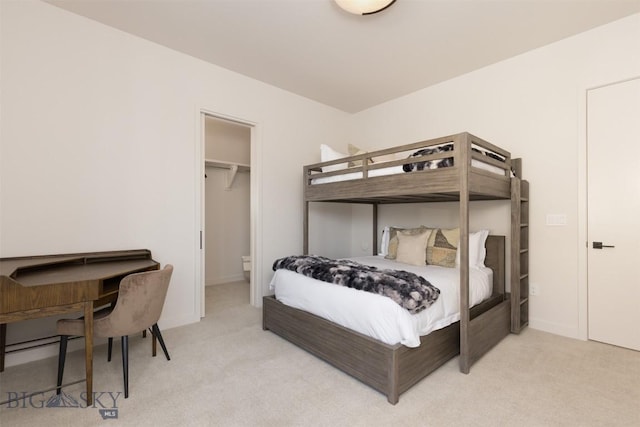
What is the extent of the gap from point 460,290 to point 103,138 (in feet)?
10.3

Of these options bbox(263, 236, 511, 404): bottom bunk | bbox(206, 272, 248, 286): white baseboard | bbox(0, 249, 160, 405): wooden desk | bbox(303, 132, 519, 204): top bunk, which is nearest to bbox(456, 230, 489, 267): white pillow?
bbox(263, 236, 511, 404): bottom bunk

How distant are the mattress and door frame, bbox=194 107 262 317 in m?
0.77

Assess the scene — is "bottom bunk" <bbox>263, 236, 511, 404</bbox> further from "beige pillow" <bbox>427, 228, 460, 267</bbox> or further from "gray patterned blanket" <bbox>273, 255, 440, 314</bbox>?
"beige pillow" <bbox>427, 228, 460, 267</bbox>

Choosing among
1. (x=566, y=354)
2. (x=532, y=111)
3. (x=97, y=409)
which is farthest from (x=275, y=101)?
(x=566, y=354)

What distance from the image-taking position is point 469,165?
2053 millimetres

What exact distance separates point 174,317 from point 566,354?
3.46 metres

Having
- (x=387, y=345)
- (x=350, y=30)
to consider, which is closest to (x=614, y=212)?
(x=387, y=345)

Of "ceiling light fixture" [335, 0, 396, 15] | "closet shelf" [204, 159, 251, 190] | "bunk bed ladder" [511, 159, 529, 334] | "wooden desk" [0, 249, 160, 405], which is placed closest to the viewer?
"wooden desk" [0, 249, 160, 405]

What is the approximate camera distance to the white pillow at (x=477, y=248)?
2.87 m

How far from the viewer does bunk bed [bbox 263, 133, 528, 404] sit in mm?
1876

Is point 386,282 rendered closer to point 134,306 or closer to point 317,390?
point 317,390

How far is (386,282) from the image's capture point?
6.40 ft

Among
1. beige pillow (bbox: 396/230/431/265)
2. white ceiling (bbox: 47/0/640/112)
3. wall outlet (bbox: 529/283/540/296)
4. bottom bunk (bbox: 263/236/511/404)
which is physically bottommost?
bottom bunk (bbox: 263/236/511/404)

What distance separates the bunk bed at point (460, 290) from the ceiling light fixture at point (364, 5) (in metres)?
1.01
